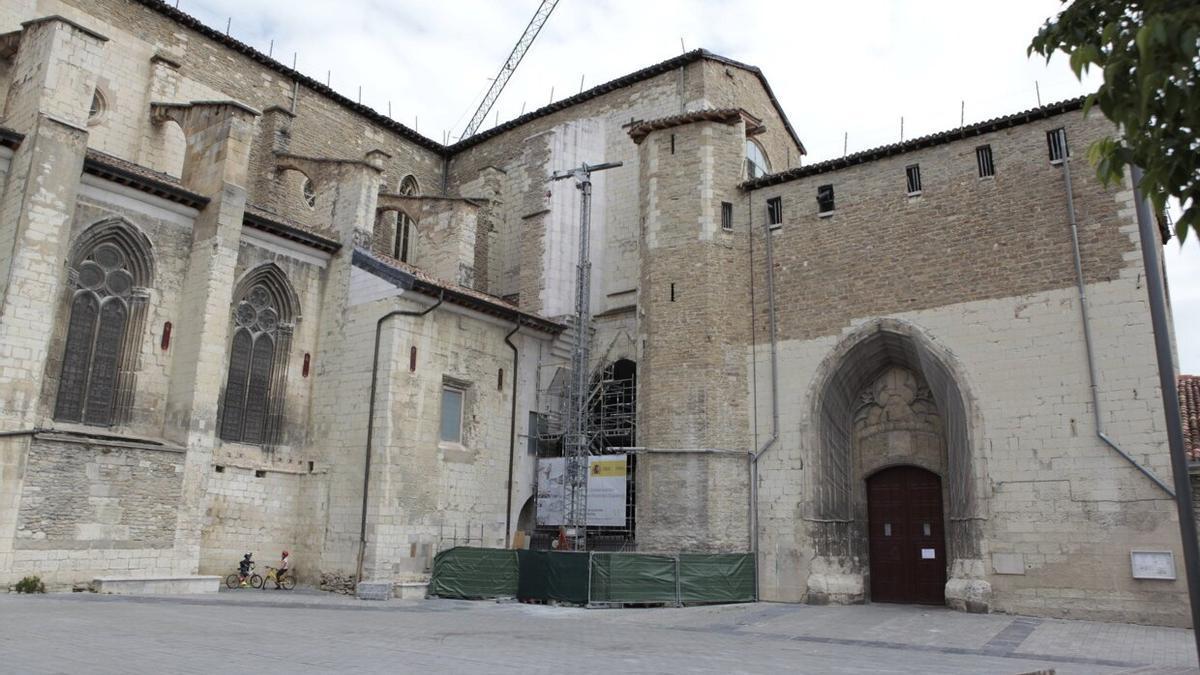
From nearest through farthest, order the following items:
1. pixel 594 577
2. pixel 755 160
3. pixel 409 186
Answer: pixel 594 577 → pixel 755 160 → pixel 409 186

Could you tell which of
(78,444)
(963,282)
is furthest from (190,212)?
(963,282)

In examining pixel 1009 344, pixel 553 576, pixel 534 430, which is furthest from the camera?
pixel 534 430

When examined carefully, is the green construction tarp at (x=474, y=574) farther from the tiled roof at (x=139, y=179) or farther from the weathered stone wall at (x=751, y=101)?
the weathered stone wall at (x=751, y=101)

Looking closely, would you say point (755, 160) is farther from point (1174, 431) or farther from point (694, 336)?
point (1174, 431)

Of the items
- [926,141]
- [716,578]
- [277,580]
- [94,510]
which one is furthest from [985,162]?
[94,510]

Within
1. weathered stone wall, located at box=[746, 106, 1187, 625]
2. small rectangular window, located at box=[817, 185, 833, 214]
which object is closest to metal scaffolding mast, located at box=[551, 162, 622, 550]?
weathered stone wall, located at box=[746, 106, 1187, 625]

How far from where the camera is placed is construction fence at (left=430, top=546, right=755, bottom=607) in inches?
608

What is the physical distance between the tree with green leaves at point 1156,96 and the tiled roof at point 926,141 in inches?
493

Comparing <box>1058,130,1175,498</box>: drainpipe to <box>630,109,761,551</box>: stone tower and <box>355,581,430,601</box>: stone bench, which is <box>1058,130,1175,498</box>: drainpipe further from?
<box>355,581,430,601</box>: stone bench

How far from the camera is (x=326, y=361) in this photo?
744 inches

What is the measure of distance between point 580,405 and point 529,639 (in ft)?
32.4

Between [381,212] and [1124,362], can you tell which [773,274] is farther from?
[381,212]

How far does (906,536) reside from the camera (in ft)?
56.6

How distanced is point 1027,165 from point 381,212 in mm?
16897
